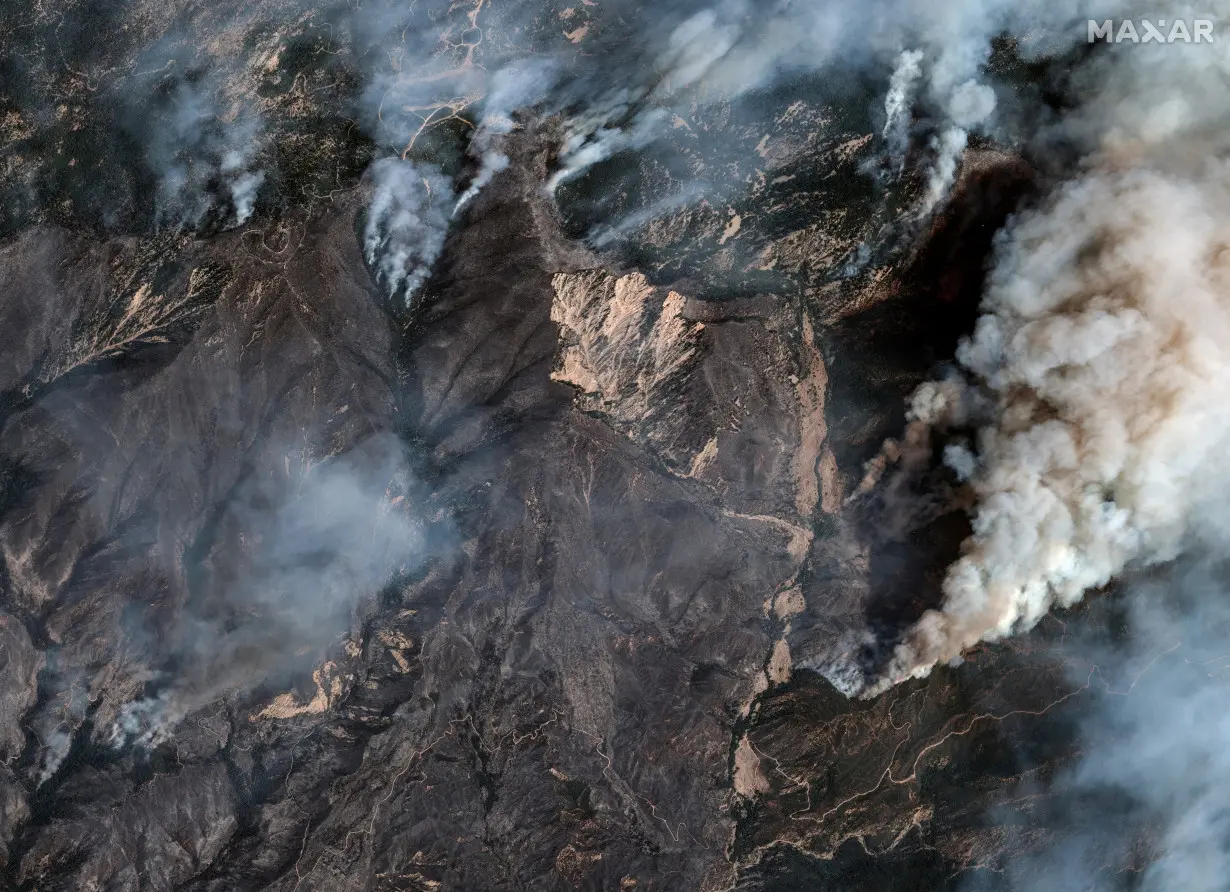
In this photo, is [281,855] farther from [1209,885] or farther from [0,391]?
[1209,885]

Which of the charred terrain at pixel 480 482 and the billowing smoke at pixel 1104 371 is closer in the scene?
the billowing smoke at pixel 1104 371

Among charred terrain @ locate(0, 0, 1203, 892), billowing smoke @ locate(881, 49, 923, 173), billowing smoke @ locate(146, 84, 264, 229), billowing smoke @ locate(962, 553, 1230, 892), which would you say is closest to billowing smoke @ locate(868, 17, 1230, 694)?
charred terrain @ locate(0, 0, 1203, 892)

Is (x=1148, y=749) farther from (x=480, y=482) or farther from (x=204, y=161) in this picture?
(x=204, y=161)

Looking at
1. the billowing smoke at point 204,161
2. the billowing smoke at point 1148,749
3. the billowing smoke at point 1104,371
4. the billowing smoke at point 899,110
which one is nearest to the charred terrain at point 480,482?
the billowing smoke at point 204,161

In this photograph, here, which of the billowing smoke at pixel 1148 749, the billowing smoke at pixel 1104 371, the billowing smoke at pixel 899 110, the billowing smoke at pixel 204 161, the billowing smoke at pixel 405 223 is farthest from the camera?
the billowing smoke at pixel 405 223

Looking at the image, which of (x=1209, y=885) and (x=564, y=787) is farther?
(x=1209, y=885)

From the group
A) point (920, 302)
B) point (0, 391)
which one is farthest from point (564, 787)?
point (0, 391)

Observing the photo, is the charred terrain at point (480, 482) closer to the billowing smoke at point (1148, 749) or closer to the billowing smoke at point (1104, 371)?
the billowing smoke at point (1148, 749)
